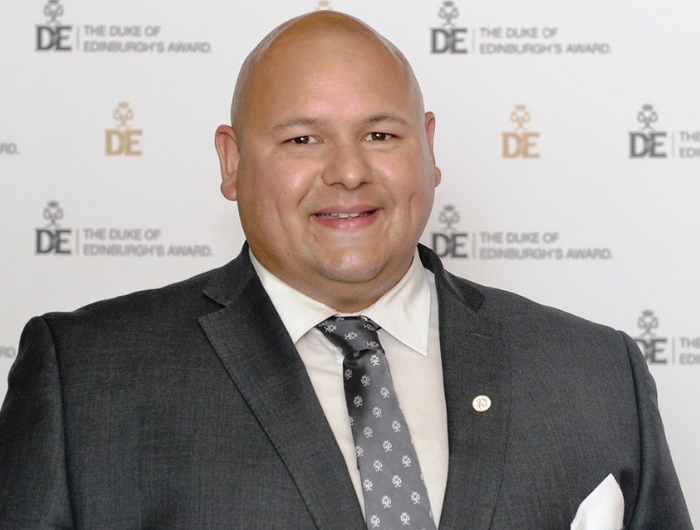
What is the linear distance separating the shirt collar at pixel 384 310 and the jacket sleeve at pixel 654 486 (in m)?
0.44

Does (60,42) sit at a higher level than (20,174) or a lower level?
higher

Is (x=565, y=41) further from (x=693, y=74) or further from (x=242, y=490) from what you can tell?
(x=242, y=490)

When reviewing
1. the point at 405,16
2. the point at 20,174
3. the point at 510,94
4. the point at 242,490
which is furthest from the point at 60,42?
the point at 242,490

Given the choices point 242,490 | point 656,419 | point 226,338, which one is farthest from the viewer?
point 656,419

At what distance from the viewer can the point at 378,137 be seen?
2.02m

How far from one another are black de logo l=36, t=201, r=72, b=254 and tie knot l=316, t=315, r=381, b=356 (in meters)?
1.34

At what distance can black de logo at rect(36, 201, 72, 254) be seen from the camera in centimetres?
310

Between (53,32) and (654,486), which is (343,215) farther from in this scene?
(53,32)

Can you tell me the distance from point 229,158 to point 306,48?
0.28 metres

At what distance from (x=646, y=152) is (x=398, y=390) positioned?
1509 millimetres

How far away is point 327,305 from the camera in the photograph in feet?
6.83

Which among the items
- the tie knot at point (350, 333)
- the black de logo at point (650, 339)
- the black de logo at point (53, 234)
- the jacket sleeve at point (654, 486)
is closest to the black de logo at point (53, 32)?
the black de logo at point (53, 234)

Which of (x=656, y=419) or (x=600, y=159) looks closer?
(x=656, y=419)

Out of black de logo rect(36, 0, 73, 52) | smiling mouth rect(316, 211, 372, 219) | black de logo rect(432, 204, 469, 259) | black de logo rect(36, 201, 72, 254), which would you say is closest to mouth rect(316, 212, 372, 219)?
smiling mouth rect(316, 211, 372, 219)
